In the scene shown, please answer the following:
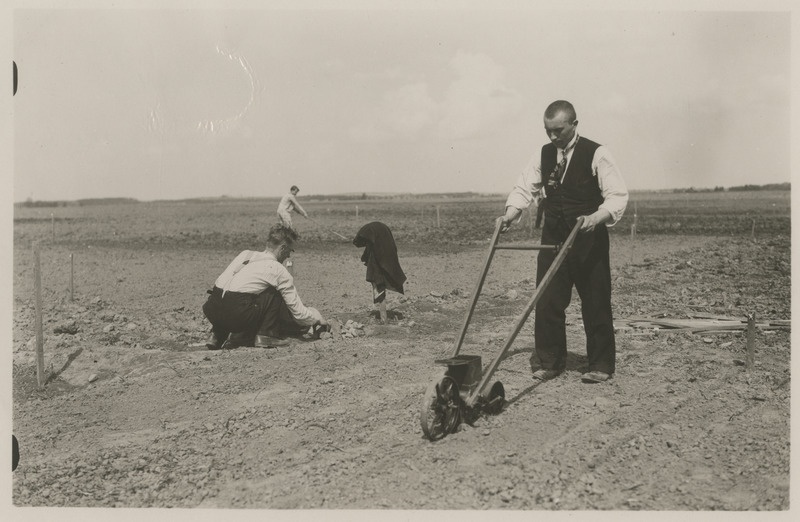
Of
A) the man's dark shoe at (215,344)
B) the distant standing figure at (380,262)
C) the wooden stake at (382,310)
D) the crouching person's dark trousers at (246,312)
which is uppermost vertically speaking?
the distant standing figure at (380,262)

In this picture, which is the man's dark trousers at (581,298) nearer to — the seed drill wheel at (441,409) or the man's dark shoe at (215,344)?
the seed drill wheel at (441,409)

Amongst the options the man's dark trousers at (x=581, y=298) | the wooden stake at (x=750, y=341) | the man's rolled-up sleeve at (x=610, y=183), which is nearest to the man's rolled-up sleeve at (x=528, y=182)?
the man's dark trousers at (x=581, y=298)

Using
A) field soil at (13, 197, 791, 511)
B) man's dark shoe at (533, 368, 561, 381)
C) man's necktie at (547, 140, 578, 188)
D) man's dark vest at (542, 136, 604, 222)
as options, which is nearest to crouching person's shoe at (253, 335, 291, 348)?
field soil at (13, 197, 791, 511)

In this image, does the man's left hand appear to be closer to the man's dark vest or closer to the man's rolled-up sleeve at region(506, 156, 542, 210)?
the man's dark vest

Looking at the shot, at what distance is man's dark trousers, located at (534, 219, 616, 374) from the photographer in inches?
198

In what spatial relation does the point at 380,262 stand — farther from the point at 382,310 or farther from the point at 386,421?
the point at 386,421

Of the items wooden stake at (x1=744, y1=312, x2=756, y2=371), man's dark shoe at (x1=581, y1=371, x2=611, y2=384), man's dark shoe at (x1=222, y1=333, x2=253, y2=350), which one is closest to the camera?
man's dark shoe at (x1=581, y1=371, x2=611, y2=384)

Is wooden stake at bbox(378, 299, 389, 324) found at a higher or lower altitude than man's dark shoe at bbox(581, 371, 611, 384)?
higher

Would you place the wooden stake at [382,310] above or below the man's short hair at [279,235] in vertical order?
below

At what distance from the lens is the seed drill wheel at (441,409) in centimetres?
394

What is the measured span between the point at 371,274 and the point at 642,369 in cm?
334

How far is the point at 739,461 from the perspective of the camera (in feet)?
13.1

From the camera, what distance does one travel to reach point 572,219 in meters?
4.94

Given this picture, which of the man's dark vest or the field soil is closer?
the field soil
